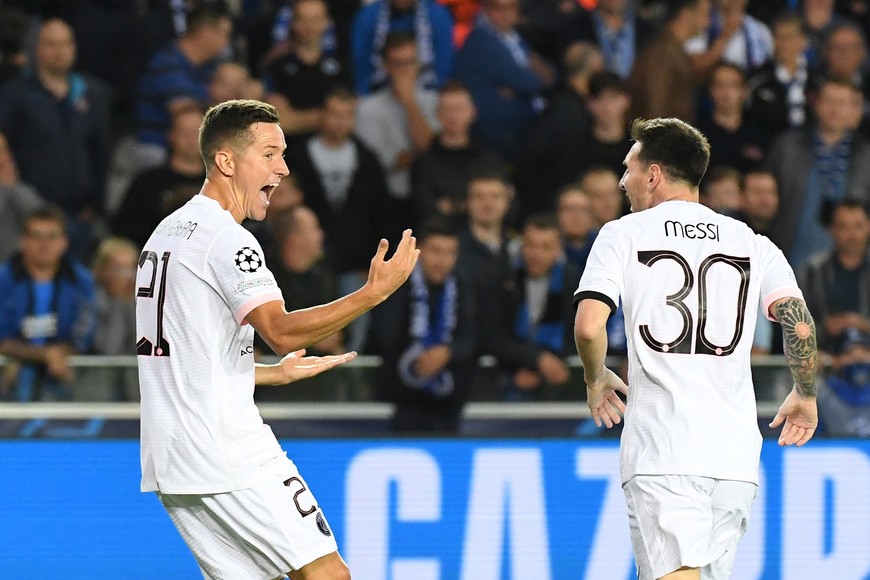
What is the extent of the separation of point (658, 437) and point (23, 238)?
4.64 meters

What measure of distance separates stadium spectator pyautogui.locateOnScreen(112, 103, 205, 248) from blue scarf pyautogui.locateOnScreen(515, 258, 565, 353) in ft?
6.98

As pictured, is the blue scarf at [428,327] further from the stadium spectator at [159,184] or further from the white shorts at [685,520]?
the white shorts at [685,520]

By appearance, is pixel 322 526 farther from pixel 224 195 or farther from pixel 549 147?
pixel 549 147

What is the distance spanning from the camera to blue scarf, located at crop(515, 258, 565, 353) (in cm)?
784

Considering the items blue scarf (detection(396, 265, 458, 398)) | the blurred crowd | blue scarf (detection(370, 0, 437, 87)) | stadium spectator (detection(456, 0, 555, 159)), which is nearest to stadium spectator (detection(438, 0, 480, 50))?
the blurred crowd

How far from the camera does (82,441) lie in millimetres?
6453

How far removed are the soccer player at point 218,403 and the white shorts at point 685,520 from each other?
95cm

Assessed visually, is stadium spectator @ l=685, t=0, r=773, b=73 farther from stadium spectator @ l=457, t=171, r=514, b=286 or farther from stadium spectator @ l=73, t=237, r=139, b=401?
stadium spectator @ l=73, t=237, r=139, b=401

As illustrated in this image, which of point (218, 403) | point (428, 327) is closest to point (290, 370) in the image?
point (218, 403)

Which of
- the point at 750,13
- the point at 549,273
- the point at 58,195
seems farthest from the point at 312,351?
the point at 750,13

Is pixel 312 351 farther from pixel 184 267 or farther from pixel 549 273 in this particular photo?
pixel 184 267

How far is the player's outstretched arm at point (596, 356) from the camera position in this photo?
4.31 meters

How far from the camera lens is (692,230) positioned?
4.42 m

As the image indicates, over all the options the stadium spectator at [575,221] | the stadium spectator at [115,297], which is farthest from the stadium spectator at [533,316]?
the stadium spectator at [115,297]
